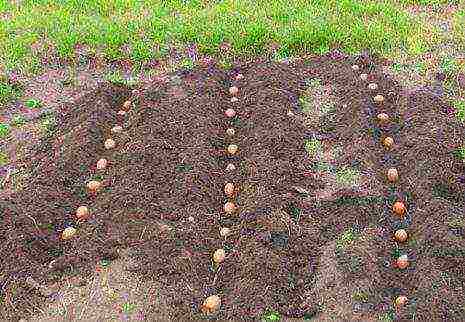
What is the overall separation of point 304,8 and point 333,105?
7.81 ft

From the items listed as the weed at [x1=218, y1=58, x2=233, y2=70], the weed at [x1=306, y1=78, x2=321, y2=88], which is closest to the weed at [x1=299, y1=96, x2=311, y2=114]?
the weed at [x1=306, y1=78, x2=321, y2=88]

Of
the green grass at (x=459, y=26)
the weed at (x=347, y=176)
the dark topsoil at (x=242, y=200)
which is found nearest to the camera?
the dark topsoil at (x=242, y=200)

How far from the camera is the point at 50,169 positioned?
6531 millimetres

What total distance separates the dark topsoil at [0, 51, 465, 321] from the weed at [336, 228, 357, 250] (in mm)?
75

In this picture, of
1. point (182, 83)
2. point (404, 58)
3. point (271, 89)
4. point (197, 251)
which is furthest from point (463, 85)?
point (197, 251)

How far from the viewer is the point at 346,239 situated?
5629 mm

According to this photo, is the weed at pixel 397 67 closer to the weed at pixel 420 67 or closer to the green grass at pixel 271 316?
the weed at pixel 420 67

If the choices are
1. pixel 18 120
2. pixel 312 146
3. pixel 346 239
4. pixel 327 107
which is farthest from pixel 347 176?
pixel 18 120

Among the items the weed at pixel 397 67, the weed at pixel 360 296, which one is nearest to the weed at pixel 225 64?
the weed at pixel 397 67

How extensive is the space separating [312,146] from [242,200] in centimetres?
112

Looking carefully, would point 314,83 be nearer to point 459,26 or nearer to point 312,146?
point 312,146

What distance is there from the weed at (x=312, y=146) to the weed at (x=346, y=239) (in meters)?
1.18

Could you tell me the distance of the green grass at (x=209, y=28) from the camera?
8586mm

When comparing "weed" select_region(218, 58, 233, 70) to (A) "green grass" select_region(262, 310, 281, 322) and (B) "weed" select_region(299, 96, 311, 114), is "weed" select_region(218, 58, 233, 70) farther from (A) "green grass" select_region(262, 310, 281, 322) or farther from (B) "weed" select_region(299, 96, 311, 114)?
(A) "green grass" select_region(262, 310, 281, 322)
